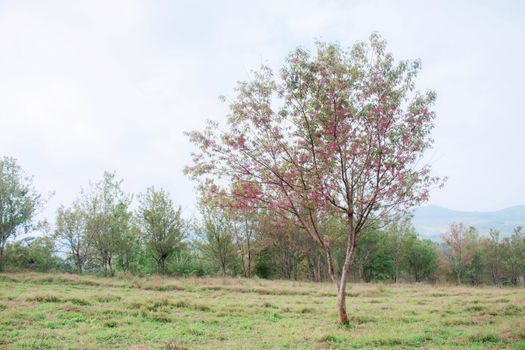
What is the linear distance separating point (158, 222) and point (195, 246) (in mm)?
9548

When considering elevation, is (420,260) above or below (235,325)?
below

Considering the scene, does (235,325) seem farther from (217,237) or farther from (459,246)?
(459,246)

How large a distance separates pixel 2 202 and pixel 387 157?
133ft

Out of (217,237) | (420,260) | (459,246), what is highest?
(217,237)

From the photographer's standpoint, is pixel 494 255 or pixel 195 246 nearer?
pixel 195 246

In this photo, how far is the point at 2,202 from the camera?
3916 cm

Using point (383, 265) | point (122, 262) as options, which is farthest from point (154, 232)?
point (383, 265)

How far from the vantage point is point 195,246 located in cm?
5519

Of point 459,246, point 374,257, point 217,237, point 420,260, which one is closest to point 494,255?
point 459,246

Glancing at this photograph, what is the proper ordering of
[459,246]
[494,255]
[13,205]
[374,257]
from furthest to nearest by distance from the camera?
[494,255] → [374,257] → [459,246] → [13,205]

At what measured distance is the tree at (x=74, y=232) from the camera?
47.4 metres

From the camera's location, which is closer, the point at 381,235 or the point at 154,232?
the point at 154,232

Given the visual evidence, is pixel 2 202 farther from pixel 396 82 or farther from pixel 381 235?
pixel 381 235

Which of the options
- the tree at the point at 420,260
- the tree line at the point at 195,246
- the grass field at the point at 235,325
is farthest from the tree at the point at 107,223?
the tree at the point at 420,260
